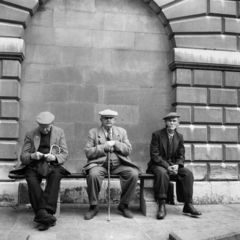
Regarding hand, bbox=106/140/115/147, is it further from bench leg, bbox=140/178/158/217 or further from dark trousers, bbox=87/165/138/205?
bench leg, bbox=140/178/158/217

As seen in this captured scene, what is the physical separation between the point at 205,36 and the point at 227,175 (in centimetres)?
300

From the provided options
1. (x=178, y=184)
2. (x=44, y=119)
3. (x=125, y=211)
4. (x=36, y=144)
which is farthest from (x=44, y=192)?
(x=178, y=184)

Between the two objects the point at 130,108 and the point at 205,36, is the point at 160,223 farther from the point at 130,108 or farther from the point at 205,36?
the point at 205,36

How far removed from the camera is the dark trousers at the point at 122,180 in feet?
18.2

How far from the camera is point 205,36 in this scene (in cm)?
743

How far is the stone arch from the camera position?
23.8ft

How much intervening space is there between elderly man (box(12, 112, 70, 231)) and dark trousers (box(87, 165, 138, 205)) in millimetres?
496

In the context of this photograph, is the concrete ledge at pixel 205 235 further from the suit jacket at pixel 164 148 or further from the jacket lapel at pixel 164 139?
the jacket lapel at pixel 164 139

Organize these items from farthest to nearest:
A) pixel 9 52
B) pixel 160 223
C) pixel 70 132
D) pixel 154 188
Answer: pixel 70 132, pixel 9 52, pixel 154 188, pixel 160 223

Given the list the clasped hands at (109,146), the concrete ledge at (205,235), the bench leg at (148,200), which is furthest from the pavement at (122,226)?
the clasped hands at (109,146)

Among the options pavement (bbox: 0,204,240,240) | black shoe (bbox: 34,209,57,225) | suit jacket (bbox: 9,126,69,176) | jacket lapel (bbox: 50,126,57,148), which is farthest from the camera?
jacket lapel (bbox: 50,126,57,148)

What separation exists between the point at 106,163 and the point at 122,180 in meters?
0.40

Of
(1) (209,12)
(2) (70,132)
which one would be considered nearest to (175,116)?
(2) (70,132)

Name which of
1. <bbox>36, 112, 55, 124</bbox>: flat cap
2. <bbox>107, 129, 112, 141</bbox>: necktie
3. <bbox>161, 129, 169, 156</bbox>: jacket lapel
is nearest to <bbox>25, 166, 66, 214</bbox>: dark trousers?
<bbox>36, 112, 55, 124</bbox>: flat cap
